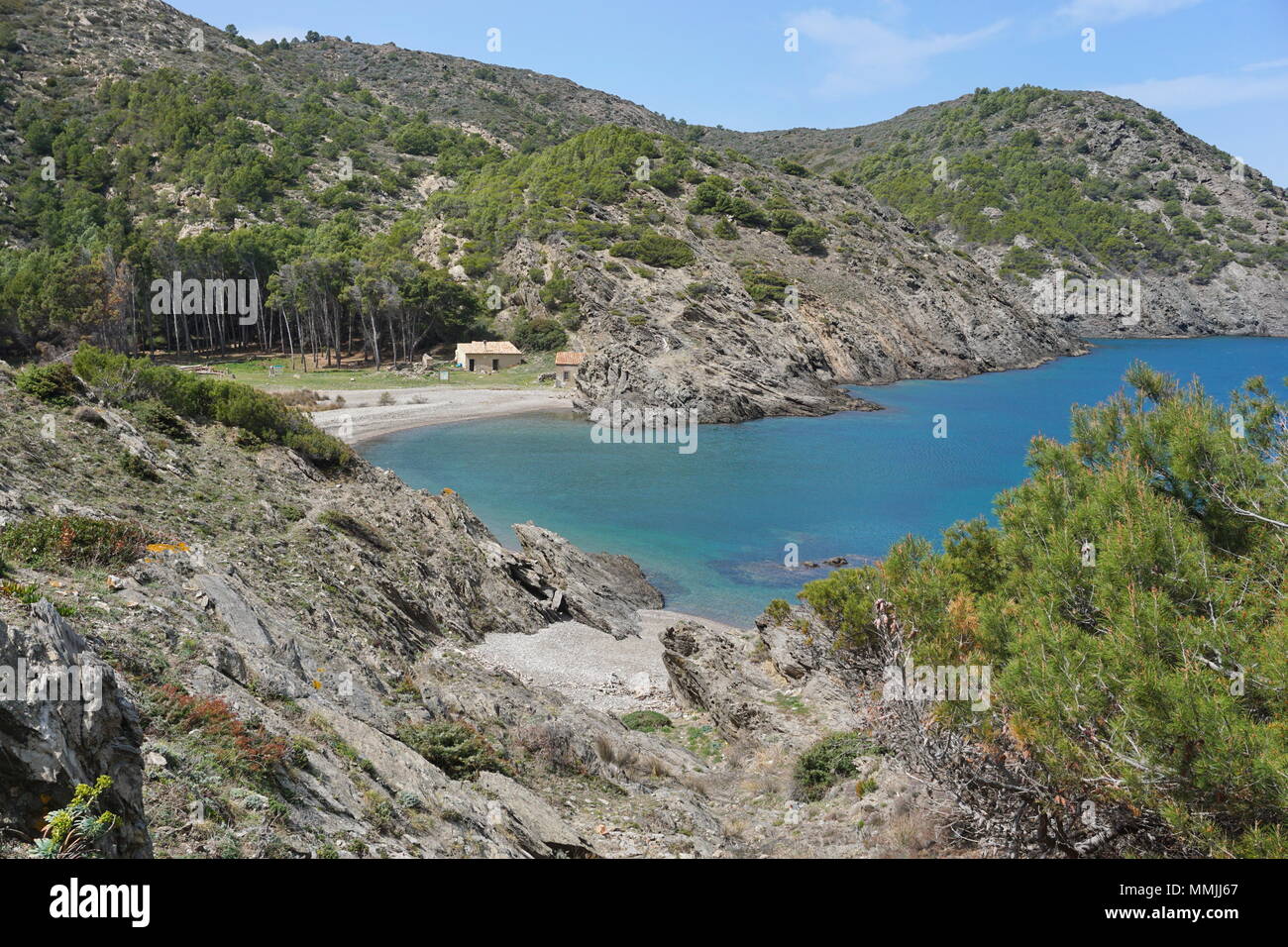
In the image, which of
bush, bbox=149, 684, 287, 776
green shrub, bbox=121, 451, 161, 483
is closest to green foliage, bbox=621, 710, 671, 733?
bush, bbox=149, 684, 287, 776

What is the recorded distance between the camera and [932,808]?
10500 millimetres

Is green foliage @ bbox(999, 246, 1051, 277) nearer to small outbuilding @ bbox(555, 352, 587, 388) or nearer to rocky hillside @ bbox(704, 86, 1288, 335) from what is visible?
rocky hillside @ bbox(704, 86, 1288, 335)

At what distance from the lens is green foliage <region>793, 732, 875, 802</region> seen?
13547mm

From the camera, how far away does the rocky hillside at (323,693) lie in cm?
652

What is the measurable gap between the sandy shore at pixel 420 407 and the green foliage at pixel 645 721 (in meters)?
42.3

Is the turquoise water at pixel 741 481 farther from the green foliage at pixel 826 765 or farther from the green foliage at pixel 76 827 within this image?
the green foliage at pixel 76 827

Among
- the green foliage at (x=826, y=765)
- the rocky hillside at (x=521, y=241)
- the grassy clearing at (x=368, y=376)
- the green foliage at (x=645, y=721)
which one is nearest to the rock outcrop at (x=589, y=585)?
the green foliage at (x=645, y=721)

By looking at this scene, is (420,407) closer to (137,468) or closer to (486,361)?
(486,361)

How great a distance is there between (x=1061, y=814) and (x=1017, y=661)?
2.20m

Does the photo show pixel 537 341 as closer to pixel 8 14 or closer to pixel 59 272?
pixel 59 272

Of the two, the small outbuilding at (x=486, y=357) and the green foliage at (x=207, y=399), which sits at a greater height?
the small outbuilding at (x=486, y=357)

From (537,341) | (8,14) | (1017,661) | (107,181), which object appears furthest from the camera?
(8,14)

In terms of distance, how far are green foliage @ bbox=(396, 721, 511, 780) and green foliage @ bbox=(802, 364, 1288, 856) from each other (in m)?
6.80
